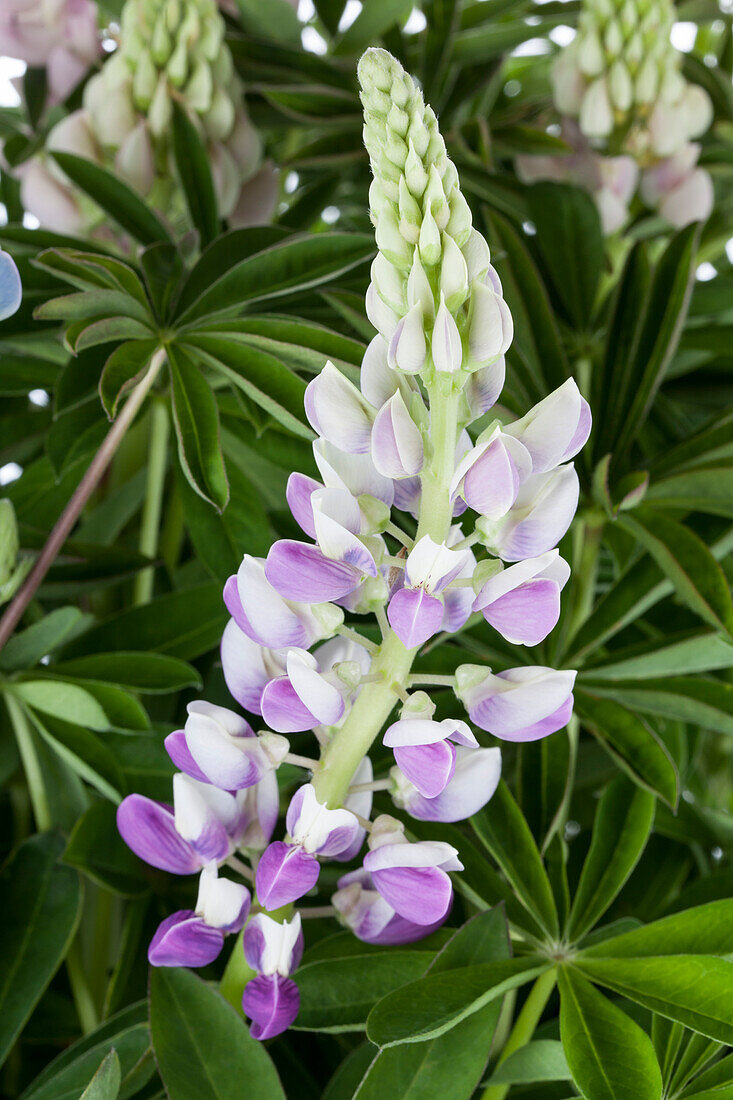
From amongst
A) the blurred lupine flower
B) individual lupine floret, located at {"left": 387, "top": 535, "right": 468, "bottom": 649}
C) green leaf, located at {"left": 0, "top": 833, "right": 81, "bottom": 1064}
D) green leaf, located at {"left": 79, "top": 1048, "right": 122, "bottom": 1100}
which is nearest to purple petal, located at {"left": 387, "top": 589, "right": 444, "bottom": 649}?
individual lupine floret, located at {"left": 387, "top": 535, "right": 468, "bottom": 649}

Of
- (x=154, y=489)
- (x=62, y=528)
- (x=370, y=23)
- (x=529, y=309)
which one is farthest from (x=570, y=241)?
(x=62, y=528)

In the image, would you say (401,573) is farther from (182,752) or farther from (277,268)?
(277,268)

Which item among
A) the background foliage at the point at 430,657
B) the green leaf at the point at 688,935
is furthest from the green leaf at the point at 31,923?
the green leaf at the point at 688,935

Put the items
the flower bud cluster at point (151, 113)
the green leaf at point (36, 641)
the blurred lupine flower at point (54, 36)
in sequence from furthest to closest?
the blurred lupine flower at point (54, 36) < the flower bud cluster at point (151, 113) < the green leaf at point (36, 641)

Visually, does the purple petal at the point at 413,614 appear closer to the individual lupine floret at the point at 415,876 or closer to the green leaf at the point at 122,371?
the individual lupine floret at the point at 415,876

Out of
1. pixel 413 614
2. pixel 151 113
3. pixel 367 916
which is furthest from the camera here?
pixel 151 113

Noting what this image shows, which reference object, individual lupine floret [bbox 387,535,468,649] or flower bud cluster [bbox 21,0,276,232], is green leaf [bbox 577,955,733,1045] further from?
flower bud cluster [bbox 21,0,276,232]

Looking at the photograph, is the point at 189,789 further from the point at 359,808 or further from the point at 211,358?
the point at 211,358

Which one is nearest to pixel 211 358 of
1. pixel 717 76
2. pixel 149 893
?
pixel 149 893
